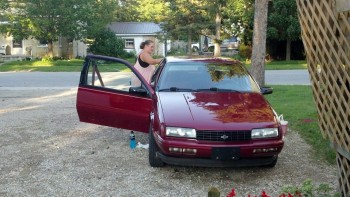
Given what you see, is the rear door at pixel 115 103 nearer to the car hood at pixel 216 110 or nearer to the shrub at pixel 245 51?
the car hood at pixel 216 110

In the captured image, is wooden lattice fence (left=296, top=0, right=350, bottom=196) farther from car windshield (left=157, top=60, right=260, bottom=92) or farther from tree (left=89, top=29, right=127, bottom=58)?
tree (left=89, top=29, right=127, bottom=58)

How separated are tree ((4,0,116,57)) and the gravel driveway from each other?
2351cm

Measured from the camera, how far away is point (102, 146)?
7324mm

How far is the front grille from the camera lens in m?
5.19

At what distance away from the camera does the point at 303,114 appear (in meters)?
9.52

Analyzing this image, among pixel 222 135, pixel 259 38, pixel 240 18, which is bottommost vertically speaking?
pixel 222 135

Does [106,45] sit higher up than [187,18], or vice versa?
[187,18]

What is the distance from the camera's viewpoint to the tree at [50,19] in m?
30.6

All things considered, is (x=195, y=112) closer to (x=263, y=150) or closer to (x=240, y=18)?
(x=263, y=150)

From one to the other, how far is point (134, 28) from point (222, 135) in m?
44.6

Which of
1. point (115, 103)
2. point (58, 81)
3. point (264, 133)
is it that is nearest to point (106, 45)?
point (58, 81)

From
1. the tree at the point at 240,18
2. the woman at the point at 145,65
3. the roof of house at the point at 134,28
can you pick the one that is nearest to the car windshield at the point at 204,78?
the woman at the point at 145,65

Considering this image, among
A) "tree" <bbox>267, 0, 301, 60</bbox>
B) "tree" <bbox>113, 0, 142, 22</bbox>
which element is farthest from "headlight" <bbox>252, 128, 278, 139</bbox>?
"tree" <bbox>113, 0, 142, 22</bbox>

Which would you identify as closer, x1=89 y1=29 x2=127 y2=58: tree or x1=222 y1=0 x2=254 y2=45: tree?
x1=222 y1=0 x2=254 y2=45: tree
